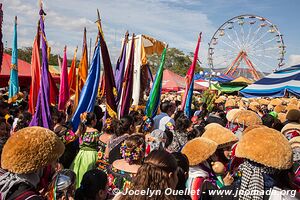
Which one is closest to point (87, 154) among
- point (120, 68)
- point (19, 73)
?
point (120, 68)

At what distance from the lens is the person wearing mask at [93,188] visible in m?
2.38

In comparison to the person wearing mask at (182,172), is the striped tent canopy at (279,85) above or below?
above

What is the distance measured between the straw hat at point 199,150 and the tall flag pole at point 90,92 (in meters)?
2.78

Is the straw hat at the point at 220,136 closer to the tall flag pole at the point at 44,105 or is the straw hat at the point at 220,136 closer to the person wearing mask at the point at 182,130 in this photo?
the person wearing mask at the point at 182,130

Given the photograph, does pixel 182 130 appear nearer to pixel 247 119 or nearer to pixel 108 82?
pixel 247 119

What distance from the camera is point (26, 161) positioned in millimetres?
1970

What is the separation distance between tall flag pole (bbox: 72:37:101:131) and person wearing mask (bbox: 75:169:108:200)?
2.64m

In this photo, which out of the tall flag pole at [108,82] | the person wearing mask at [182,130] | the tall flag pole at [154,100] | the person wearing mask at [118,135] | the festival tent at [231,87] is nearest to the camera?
the person wearing mask at [118,135]

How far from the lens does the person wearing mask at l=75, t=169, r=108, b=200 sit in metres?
2.38

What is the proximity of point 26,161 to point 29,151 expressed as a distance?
0.07 meters

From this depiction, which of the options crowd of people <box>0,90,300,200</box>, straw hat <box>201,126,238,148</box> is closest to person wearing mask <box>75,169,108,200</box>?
crowd of people <box>0,90,300,200</box>

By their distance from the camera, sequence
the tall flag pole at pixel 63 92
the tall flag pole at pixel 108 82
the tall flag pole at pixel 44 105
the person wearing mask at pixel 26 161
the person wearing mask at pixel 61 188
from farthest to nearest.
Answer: the tall flag pole at pixel 63 92 → the tall flag pole at pixel 108 82 → the tall flag pole at pixel 44 105 → the person wearing mask at pixel 61 188 → the person wearing mask at pixel 26 161

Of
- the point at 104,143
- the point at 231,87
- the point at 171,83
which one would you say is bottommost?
the point at 231,87

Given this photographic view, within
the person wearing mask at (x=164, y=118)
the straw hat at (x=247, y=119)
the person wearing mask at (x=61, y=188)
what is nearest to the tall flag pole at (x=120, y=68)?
the person wearing mask at (x=164, y=118)
